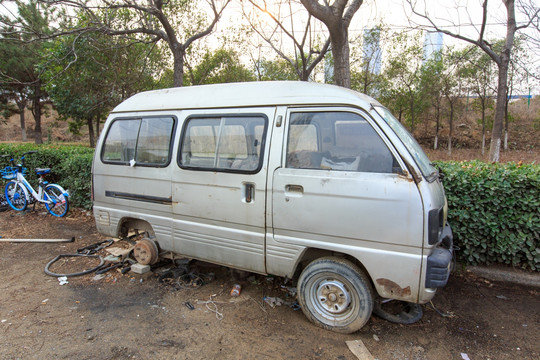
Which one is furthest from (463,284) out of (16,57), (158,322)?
(16,57)

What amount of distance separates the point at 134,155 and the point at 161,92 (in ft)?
2.77

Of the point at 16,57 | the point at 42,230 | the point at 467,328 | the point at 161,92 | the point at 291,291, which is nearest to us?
the point at 467,328

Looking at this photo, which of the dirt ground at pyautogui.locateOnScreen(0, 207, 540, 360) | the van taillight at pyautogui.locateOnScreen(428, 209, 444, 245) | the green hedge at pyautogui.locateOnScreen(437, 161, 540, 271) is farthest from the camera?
the green hedge at pyautogui.locateOnScreen(437, 161, 540, 271)

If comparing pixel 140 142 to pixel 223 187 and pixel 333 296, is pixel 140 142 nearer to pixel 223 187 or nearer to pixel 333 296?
pixel 223 187

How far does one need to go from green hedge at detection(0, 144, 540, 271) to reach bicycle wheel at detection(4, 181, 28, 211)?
8329 mm

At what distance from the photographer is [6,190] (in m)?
7.37

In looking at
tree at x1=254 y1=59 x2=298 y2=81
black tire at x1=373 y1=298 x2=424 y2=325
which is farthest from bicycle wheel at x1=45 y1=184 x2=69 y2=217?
tree at x1=254 y1=59 x2=298 y2=81

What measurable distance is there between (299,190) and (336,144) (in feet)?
1.77

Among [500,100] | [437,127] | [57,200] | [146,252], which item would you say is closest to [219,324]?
[146,252]

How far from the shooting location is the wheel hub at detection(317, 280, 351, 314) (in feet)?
9.74

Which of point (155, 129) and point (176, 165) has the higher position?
point (155, 129)

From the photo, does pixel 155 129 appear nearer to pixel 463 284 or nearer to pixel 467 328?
pixel 467 328

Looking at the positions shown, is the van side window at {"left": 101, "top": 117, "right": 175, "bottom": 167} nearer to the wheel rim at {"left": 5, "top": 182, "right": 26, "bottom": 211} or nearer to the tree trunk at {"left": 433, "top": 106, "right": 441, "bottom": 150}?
the wheel rim at {"left": 5, "top": 182, "right": 26, "bottom": 211}

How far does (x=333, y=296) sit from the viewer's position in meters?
3.01
